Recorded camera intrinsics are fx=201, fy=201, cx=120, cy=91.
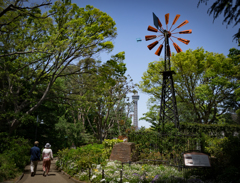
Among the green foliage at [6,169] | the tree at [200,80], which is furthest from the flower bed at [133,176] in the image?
the tree at [200,80]

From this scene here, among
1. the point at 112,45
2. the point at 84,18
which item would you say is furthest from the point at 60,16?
the point at 112,45

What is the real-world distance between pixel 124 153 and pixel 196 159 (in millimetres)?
5316

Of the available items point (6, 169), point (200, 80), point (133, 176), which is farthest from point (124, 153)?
point (200, 80)

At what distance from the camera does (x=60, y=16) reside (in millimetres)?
15766

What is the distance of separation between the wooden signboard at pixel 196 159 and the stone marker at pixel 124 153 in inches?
184

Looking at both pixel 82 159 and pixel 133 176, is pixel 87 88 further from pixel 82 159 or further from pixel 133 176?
pixel 133 176

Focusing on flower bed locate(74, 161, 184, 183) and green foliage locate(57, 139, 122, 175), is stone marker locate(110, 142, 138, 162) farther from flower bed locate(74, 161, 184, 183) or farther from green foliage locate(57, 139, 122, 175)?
flower bed locate(74, 161, 184, 183)

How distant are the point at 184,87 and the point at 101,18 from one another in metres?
15.6

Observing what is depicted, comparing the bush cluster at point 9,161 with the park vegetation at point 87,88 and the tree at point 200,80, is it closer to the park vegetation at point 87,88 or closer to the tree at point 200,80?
the park vegetation at point 87,88

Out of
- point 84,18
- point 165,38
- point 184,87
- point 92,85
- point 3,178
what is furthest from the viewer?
point 184,87

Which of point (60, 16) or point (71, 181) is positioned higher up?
point (60, 16)

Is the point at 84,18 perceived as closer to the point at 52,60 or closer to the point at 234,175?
the point at 52,60

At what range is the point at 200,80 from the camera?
26.3m

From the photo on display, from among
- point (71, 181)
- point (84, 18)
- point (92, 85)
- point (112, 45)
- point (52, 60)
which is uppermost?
point (84, 18)
